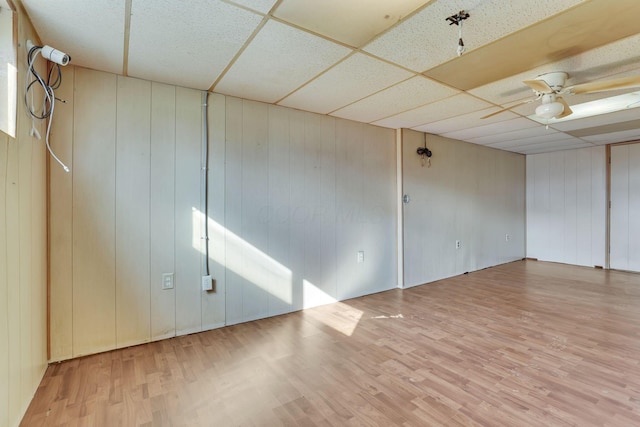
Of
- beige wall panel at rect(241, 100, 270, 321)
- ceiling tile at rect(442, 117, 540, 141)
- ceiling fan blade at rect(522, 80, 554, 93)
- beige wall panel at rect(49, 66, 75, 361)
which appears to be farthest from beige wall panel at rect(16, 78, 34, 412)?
ceiling tile at rect(442, 117, 540, 141)

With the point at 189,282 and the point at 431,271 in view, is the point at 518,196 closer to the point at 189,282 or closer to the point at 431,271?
the point at 431,271

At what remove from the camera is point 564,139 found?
5.12 metres

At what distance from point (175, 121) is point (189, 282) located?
1506 millimetres

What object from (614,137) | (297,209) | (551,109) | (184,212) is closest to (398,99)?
(551,109)

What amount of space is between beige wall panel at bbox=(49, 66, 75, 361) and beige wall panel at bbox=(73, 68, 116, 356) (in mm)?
33

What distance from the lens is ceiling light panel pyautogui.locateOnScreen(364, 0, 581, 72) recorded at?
5.44 ft

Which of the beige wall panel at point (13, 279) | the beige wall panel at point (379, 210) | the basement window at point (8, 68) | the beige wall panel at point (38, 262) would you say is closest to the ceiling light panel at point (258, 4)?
the basement window at point (8, 68)

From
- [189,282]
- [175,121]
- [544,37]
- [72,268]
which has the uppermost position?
[544,37]

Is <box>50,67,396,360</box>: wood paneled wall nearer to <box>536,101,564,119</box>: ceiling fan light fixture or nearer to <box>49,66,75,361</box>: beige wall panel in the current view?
<box>49,66,75,361</box>: beige wall panel

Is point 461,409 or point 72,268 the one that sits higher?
point 72,268

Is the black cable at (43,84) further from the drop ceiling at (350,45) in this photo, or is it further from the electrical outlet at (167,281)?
the electrical outlet at (167,281)

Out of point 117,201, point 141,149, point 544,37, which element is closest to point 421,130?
point 544,37

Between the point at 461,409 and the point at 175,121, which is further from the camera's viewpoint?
the point at 175,121

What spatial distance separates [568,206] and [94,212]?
7.79m
